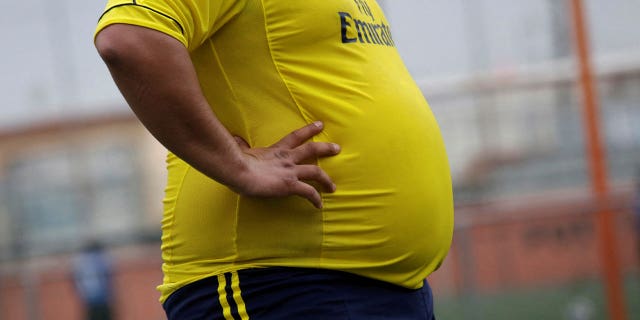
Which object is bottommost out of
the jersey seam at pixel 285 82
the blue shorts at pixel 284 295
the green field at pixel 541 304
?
the green field at pixel 541 304

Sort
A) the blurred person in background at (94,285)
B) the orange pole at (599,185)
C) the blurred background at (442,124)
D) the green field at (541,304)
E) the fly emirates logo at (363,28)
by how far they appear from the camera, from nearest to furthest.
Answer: the fly emirates logo at (363,28), the orange pole at (599,185), the green field at (541,304), the blurred person in background at (94,285), the blurred background at (442,124)

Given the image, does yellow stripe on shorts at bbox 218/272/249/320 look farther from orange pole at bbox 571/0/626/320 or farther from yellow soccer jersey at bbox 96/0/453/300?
orange pole at bbox 571/0/626/320

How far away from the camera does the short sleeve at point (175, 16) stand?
5.03 feet

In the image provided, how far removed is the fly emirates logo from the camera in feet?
5.68

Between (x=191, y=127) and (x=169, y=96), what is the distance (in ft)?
0.22

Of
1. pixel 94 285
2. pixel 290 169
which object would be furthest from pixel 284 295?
pixel 94 285

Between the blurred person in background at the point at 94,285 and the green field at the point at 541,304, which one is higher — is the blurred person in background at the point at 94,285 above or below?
above

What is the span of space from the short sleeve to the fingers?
23 cm

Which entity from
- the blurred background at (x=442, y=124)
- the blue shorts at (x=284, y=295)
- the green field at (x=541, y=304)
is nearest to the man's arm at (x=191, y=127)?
the blue shorts at (x=284, y=295)

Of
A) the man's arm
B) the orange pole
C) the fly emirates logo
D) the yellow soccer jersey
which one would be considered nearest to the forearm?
the man's arm

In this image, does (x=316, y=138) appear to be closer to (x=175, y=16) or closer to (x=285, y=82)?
(x=285, y=82)

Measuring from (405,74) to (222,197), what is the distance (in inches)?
18.0

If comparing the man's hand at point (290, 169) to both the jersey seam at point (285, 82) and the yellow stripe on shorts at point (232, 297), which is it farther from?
the yellow stripe on shorts at point (232, 297)

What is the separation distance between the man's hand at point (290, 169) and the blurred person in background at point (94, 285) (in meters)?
5.59
